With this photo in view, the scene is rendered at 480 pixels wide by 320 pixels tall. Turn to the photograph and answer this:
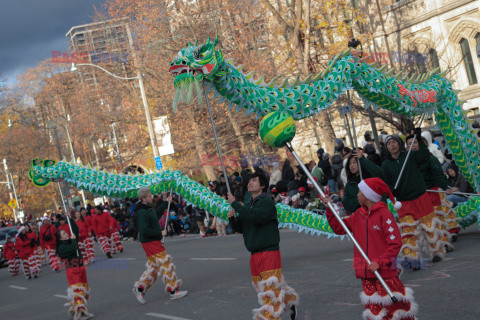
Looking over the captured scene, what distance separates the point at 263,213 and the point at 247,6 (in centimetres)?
2870

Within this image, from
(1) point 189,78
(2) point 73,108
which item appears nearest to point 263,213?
(1) point 189,78

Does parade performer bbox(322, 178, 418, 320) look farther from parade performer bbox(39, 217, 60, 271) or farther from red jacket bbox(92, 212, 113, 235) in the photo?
red jacket bbox(92, 212, 113, 235)

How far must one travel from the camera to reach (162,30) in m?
34.4

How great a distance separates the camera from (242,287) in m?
10.9

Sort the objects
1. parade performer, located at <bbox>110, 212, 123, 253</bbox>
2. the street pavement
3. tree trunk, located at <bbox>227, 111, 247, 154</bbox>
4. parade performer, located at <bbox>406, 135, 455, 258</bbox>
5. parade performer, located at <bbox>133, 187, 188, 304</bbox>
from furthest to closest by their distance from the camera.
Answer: tree trunk, located at <bbox>227, 111, 247, 154</bbox> → parade performer, located at <bbox>110, 212, 123, 253</bbox> → parade performer, located at <bbox>133, 187, 188, 304</bbox> → parade performer, located at <bbox>406, 135, 455, 258</bbox> → the street pavement

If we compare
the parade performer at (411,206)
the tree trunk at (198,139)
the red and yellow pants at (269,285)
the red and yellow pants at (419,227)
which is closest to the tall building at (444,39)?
the tree trunk at (198,139)

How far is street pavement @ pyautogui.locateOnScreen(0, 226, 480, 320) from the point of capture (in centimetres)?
775

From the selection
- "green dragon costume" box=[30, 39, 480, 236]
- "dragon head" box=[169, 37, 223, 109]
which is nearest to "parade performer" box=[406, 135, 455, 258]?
"green dragon costume" box=[30, 39, 480, 236]

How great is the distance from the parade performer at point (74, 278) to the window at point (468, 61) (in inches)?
990

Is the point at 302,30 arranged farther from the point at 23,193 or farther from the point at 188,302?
the point at 23,193

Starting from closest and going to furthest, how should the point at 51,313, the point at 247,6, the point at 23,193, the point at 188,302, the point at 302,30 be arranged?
1. the point at 188,302
2. the point at 51,313
3. the point at 302,30
4. the point at 247,6
5. the point at 23,193

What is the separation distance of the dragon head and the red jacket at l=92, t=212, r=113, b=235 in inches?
555

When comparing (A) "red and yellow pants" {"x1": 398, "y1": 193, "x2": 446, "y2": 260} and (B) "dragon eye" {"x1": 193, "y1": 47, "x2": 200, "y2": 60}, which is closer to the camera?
(A) "red and yellow pants" {"x1": 398, "y1": 193, "x2": 446, "y2": 260}

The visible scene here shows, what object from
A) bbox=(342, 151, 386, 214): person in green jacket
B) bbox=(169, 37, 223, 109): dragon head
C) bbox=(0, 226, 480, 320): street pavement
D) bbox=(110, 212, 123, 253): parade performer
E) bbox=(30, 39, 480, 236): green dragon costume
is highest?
bbox=(169, 37, 223, 109): dragon head
